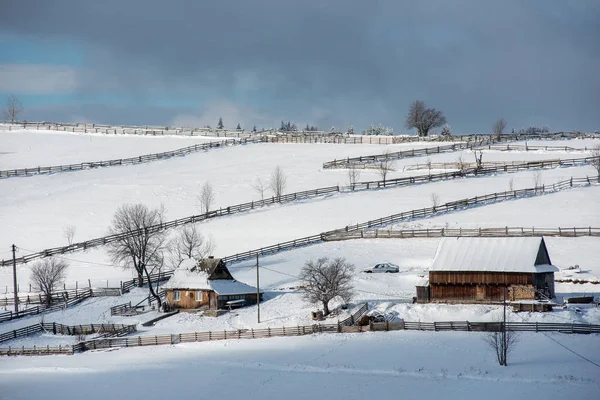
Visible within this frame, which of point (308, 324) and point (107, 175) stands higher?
point (107, 175)

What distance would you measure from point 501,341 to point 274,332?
1392 cm

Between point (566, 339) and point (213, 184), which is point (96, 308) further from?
point (213, 184)

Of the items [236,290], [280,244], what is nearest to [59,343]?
[236,290]

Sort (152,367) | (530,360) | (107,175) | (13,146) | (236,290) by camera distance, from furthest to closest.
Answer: (13,146), (107,175), (236,290), (152,367), (530,360)

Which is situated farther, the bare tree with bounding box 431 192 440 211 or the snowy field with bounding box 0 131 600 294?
the bare tree with bounding box 431 192 440 211

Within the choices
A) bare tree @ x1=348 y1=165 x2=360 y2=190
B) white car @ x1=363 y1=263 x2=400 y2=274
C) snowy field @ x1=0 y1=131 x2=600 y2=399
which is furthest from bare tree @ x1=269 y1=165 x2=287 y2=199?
white car @ x1=363 y1=263 x2=400 y2=274

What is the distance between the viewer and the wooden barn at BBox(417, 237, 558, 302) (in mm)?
48406

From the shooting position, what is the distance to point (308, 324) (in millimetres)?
47250

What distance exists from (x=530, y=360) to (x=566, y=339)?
3907mm

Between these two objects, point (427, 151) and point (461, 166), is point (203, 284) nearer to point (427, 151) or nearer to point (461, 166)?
point (461, 166)

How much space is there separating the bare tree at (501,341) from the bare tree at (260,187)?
157 ft

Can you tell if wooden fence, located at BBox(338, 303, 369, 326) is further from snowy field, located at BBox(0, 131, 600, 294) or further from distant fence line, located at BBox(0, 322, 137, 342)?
snowy field, located at BBox(0, 131, 600, 294)

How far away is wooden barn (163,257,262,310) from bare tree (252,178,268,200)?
105 ft

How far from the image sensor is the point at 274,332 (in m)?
45.9
